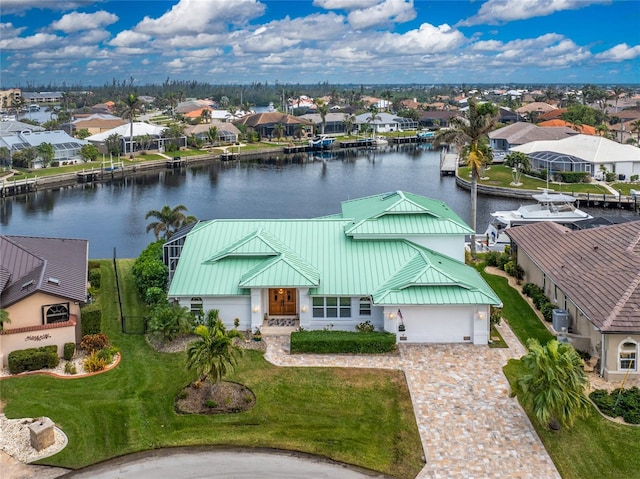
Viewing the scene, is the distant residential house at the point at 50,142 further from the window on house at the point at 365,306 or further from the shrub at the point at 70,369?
the window on house at the point at 365,306

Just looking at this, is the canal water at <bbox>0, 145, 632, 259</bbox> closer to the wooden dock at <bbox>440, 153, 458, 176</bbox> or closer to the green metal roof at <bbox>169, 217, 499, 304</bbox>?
the wooden dock at <bbox>440, 153, 458, 176</bbox>

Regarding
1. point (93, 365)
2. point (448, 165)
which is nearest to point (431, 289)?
point (93, 365)

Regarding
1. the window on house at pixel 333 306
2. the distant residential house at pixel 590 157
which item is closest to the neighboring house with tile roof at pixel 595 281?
the window on house at pixel 333 306

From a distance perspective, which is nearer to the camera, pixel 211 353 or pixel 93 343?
pixel 211 353

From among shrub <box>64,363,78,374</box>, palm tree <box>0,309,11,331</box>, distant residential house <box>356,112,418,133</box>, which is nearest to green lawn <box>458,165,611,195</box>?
shrub <box>64,363,78,374</box>

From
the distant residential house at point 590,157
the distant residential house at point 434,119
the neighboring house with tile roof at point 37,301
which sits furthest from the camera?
the distant residential house at point 434,119

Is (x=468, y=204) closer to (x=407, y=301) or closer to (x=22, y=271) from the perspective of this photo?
(x=407, y=301)

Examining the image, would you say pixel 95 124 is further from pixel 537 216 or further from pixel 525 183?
pixel 537 216
